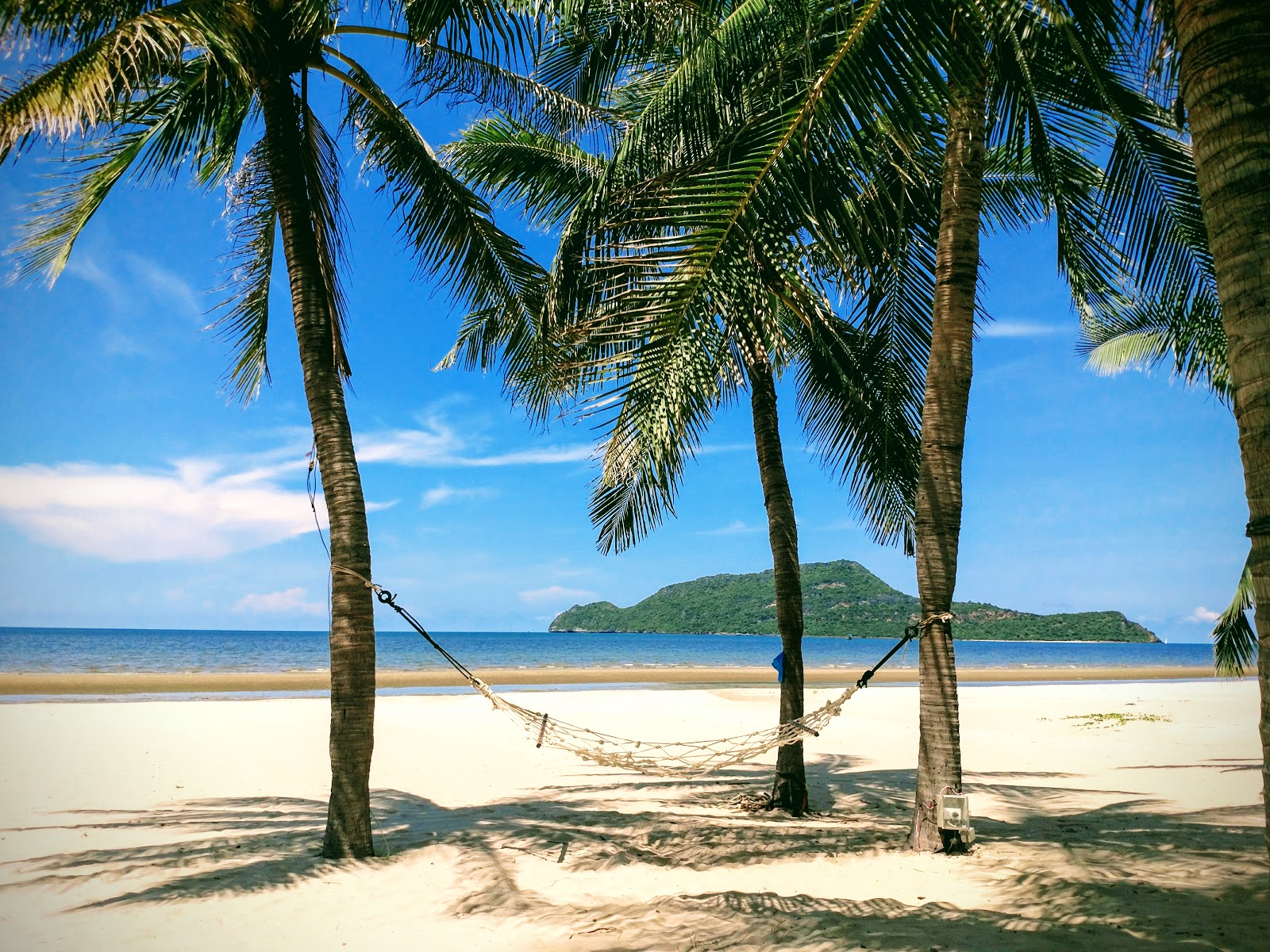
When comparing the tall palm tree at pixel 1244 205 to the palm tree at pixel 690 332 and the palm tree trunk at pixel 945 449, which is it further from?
the palm tree trunk at pixel 945 449

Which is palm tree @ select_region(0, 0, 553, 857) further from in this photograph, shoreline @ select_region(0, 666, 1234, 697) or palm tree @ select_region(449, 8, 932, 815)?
shoreline @ select_region(0, 666, 1234, 697)

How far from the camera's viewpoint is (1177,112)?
3271 millimetres

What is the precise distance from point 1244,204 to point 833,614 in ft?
271

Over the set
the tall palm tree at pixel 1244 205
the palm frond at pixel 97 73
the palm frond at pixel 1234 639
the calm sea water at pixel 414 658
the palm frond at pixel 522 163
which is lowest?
the calm sea water at pixel 414 658

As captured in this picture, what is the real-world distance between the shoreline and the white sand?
9.39 meters

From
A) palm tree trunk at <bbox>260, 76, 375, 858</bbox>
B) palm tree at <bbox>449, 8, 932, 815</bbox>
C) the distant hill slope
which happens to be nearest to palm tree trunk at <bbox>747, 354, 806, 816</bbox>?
palm tree at <bbox>449, 8, 932, 815</bbox>

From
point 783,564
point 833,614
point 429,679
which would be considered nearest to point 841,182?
point 783,564

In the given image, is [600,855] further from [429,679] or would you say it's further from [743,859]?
[429,679]

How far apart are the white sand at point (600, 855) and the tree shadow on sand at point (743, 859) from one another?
0.07 feet

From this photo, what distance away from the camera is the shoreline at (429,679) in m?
17.4

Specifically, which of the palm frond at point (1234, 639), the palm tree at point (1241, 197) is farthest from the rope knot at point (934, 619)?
the palm frond at point (1234, 639)

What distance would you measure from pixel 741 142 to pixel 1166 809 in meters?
5.35

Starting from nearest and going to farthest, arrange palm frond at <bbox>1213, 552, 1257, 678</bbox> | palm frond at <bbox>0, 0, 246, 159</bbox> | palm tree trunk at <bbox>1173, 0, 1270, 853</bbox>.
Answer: palm tree trunk at <bbox>1173, 0, 1270, 853</bbox>, palm frond at <bbox>0, 0, 246, 159</bbox>, palm frond at <bbox>1213, 552, 1257, 678</bbox>

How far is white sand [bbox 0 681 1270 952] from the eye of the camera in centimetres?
339
